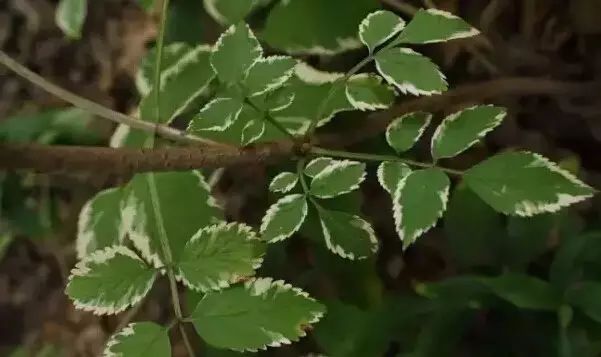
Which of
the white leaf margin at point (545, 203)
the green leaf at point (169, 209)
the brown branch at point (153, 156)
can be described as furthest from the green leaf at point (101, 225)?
the white leaf margin at point (545, 203)

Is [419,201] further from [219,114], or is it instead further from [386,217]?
[386,217]

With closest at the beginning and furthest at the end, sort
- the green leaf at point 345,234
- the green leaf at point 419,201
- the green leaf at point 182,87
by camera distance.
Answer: the green leaf at point 419,201, the green leaf at point 345,234, the green leaf at point 182,87

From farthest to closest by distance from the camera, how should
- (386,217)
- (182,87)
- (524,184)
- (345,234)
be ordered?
(386,217)
(182,87)
(345,234)
(524,184)

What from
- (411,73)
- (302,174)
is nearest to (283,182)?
(302,174)

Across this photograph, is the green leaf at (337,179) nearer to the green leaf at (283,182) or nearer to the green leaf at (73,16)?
the green leaf at (283,182)

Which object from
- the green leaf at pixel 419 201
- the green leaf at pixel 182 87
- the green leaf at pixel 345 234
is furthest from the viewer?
the green leaf at pixel 182 87

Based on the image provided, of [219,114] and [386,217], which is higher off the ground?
[219,114]

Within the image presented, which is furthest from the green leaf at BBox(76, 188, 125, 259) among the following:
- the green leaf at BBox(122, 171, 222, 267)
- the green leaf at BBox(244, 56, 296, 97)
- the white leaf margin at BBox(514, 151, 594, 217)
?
the white leaf margin at BBox(514, 151, 594, 217)
